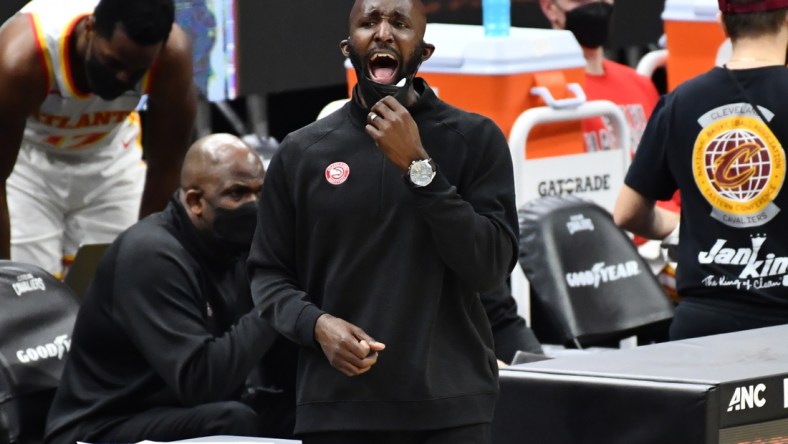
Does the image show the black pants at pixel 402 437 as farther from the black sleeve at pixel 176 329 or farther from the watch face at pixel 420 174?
the black sleeve at pixel 176 329

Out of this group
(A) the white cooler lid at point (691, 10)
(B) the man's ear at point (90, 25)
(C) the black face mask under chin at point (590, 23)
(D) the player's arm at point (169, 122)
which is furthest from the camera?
(A) the white cooler lid at point (691, 10)

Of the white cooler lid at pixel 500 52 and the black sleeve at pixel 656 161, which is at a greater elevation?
the black sleeve at pixel 656 161

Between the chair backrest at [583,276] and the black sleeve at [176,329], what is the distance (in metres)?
1.19

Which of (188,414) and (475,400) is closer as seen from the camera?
(475,400)

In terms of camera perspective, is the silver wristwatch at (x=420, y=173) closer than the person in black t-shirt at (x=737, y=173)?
Yes

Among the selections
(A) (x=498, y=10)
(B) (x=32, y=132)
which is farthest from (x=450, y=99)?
(B) (x=32, y=132)

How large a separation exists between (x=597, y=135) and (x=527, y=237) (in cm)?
121

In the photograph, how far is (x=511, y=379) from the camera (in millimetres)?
3355

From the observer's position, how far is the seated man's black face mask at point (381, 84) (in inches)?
Result: 111

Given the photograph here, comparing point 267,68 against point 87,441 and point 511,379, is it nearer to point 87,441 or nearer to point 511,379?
point 87,441

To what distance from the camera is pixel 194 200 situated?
4.15 m

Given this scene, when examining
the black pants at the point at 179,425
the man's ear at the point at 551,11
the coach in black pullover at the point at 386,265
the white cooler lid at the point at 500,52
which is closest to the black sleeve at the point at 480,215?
the coach in black pullover at the point at 386,265

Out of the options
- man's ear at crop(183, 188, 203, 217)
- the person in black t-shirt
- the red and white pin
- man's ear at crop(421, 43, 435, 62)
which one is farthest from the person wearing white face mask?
the red and white pin

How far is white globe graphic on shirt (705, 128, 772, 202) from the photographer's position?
12.7 feet
